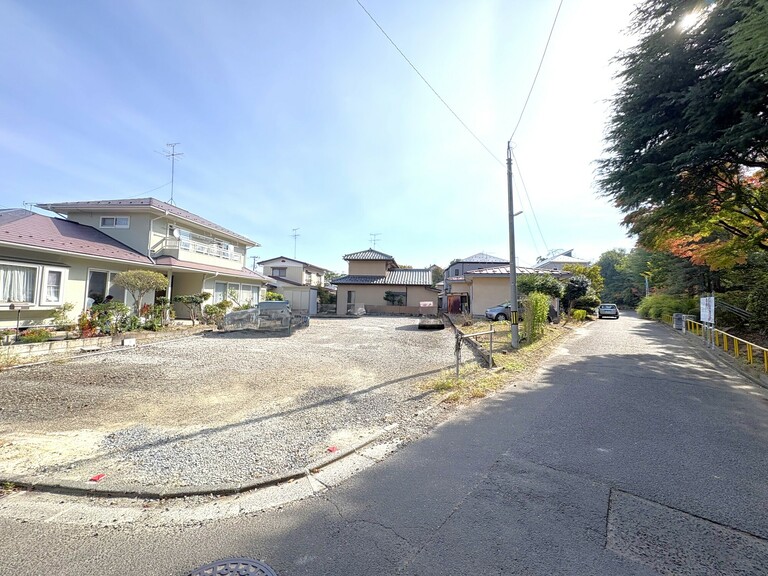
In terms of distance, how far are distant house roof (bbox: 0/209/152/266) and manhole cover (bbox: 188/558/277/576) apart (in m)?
12.3

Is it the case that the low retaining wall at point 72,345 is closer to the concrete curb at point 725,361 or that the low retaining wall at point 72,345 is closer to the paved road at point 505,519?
the paved road at point 505,519

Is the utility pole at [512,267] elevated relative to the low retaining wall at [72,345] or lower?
elevated

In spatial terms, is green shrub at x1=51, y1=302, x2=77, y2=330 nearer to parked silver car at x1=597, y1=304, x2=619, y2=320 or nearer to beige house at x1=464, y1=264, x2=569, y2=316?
beige house at x1=464, y1=264, x2=569, y2=316

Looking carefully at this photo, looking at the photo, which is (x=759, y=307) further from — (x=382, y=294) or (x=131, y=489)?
(x=382, y=294)

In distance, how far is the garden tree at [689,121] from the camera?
7.31 metres

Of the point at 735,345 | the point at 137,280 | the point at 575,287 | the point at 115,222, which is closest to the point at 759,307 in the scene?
the point at 735,345

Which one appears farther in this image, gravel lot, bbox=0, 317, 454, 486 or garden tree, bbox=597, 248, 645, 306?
garden tree, bbox=597, 248, 645, 306

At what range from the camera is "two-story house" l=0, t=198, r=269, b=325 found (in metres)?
10.1

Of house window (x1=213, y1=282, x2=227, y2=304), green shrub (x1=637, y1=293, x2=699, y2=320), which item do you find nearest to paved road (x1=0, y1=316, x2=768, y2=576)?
house window (x1=213, y1=282, x2=227, y2=304)

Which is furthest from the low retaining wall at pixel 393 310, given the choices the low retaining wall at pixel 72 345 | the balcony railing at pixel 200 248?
the low retaining wall at pixel 72 345

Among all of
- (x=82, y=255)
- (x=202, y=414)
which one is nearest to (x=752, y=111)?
(x=202, y=414)

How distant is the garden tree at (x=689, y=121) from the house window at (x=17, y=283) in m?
17.8

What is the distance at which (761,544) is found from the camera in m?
2.36

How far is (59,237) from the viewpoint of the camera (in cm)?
1188
